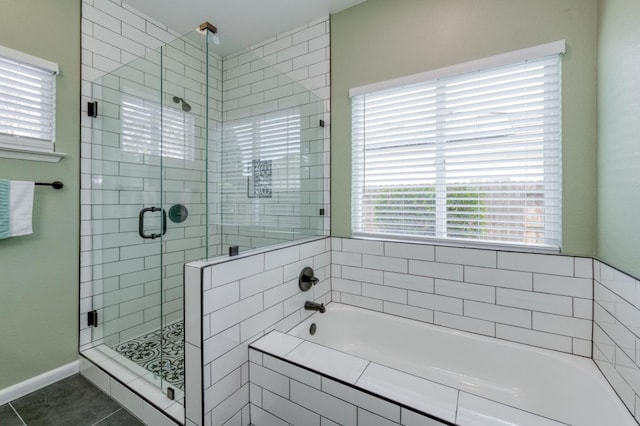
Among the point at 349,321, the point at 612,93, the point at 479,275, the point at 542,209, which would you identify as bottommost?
the point at 349,321

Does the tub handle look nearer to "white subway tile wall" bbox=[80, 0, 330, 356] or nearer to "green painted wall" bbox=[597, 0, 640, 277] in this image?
"white subway tile wall" bbox=[80, 0, 330, 356]

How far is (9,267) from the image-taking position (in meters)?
1.63

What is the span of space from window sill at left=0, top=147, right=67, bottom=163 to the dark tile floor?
1.41 m

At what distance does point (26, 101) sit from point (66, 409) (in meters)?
1.79

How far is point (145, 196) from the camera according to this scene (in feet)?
6.41

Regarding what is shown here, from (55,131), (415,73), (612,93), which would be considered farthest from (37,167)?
(612,93)

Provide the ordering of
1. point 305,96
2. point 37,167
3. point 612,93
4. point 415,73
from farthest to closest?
point 305,96 < point 415,73 < point 37,167 < point 612,93

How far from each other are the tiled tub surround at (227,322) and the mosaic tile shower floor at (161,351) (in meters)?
0.39

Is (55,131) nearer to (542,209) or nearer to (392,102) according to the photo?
(392,102)

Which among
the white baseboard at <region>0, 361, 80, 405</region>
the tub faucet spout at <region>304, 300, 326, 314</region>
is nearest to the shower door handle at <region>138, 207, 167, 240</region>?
the white baseboard at <region>0, 361, 80, 405</region>

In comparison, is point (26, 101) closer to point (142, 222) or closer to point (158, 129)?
point (158, 129)

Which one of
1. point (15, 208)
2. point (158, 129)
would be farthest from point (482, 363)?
point (15, 208)

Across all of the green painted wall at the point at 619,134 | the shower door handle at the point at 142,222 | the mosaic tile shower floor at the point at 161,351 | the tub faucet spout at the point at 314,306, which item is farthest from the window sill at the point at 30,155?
the green painted wall at the point at 619,134

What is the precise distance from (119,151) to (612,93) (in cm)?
286
